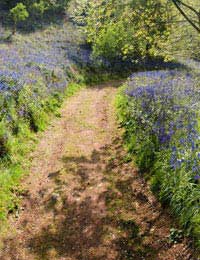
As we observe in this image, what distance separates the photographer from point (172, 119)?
10.9 m

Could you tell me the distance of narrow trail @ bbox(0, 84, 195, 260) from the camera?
7.42 meters

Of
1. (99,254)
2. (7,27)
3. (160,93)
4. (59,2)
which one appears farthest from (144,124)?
(59,2)

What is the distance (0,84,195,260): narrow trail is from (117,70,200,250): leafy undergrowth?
19.5 inches

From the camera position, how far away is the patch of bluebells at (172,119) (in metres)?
8.10

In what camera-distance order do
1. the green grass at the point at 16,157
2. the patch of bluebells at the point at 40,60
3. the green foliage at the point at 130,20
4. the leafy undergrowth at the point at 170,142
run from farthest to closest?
the patch of bluebells at the point at 40,60, the green foliage at the point at 130,20, the green grass at the point at 16,157, the leafy undergrowth at the point at 170,142

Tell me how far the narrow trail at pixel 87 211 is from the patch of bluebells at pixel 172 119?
4.30 feet

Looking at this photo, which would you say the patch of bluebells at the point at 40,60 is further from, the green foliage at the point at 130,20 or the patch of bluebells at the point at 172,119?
the patch of bluebells at the point at 172,119

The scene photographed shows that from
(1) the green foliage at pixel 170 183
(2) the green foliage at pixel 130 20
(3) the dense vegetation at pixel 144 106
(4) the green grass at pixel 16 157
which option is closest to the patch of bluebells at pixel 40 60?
(3) the dense vegetation at pixel 144 106

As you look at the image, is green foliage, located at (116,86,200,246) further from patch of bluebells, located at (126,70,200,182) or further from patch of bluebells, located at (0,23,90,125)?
patch of bluebells, located at (0,23,90,125)

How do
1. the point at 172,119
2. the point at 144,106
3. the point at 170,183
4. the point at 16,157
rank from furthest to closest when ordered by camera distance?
the point at 144,106, the point at 16,157, the point at 172,119, the point at 170,183

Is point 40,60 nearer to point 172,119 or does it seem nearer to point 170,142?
point 172,119

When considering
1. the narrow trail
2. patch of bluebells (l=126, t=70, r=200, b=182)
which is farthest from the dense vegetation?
the narrow trail

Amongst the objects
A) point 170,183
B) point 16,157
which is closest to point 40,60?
point 16,157

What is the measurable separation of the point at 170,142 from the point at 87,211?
3.07 meters
